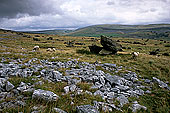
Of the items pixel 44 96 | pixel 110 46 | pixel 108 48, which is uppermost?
pixel 110 46

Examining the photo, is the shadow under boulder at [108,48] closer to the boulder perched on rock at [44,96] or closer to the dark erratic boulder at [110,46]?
the dark erratic boulder at [110,46]

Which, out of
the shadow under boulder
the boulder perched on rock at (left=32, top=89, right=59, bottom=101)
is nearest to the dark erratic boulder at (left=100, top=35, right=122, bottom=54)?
the shadow under boulder

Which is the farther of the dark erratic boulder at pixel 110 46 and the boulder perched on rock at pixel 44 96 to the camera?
the dark erratic boulder at pixel 110 46

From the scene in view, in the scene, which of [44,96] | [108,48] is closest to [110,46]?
[108,48]

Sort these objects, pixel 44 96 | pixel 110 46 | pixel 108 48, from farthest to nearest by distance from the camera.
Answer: pixel 108 48 → pixel 110 46 → pixel 44 96

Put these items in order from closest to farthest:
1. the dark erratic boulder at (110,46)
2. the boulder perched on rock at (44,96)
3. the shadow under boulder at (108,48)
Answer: the boulder perched on rock at (44,96) → the shadow under boulder at (108,48) → the dark erratic boulder at (110,46)

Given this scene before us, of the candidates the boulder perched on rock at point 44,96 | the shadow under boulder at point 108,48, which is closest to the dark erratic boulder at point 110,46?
the shadow under boulder at point 108,48

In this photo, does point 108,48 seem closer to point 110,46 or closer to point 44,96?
point 110,46

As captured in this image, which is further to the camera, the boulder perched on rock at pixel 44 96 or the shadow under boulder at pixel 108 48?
the shadow under boulder at pixel 108 48

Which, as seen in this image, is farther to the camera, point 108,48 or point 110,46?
point 108,48

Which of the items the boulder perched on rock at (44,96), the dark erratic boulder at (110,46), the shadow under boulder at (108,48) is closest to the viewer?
the boulder perched on rock at (44,96)

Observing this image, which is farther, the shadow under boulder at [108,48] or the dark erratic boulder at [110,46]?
the dark erratic boulder at [110,46]

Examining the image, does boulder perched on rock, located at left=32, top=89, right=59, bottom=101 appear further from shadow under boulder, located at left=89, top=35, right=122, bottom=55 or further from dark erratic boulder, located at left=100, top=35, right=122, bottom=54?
dark erratic boulder, located at left=100, top=35, right=122, bottom=54

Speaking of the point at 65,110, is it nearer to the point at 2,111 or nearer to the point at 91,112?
the point at 91,112
